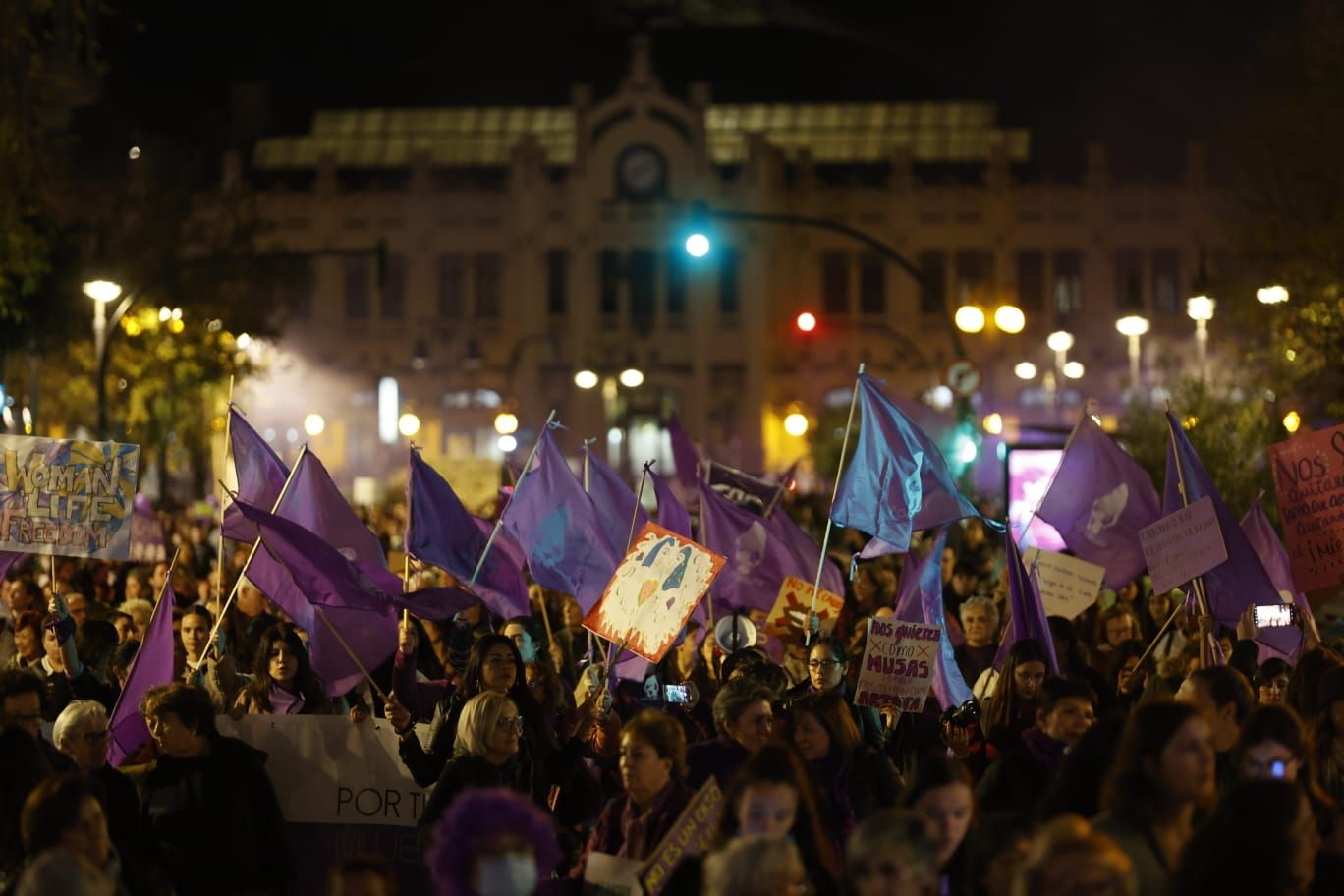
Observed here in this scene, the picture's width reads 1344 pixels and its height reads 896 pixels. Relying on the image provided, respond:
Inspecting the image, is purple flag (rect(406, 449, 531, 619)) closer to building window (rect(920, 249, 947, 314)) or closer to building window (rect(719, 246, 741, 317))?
building window (rect(719, 246, 741, 317))

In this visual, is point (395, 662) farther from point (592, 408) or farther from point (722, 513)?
point (592, 408)

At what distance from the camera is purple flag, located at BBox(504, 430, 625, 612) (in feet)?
37.8

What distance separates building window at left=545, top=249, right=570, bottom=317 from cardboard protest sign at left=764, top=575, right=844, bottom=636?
173ft

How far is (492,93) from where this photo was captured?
71.8 m

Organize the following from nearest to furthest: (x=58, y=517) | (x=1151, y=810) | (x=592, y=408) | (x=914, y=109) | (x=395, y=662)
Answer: (x=1151, y=810) < (x=395, y=662) < (x=58, y=517) < (x=592, y=408) < (x=914, y=109)

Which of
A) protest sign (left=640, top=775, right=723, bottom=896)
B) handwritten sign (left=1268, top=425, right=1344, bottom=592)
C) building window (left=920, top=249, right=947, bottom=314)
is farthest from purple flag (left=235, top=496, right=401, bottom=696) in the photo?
building window (left=920, top=249, right=947, bottom=314)

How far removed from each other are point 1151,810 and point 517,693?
350 cm

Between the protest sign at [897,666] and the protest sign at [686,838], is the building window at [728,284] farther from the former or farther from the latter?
the protest sign at [686,838]

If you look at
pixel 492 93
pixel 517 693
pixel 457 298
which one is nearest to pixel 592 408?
pixel 457 298

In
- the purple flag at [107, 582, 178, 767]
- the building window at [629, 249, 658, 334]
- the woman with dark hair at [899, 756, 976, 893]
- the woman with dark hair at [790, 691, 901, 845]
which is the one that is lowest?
the woman with dark hair at [899, 756, 976, 893]

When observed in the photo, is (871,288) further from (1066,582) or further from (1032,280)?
(1066,582)

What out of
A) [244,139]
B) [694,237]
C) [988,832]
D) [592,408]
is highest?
[244,139]

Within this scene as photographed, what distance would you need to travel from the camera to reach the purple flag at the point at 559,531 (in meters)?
11.5

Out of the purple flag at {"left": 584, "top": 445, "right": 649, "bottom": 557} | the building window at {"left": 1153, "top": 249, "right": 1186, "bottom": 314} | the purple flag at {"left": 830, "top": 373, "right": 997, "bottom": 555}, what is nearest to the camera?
the purple flag at {"left": 830, "top": 373, "right": 997, "bottom": 555}
